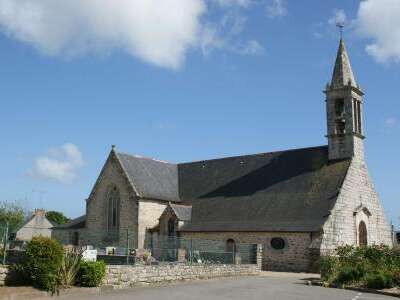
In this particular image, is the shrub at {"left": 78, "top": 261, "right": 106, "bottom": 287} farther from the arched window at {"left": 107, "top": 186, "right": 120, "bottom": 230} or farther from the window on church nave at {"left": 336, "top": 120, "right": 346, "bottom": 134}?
the window on church nave at {"left": 336, "top": 120, "right": 346, "bottom": 134}

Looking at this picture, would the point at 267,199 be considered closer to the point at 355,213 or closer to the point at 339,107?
the point at 355,213

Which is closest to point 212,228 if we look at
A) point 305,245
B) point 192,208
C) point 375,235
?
point 192,208

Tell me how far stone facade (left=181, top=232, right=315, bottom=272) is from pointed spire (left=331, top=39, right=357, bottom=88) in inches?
462

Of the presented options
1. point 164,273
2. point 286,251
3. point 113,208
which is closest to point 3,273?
point 164,273

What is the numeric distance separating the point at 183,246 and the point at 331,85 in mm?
15871

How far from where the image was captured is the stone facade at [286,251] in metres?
28.2

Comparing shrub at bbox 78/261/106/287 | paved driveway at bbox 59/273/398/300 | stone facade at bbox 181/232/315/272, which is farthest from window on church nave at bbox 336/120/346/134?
shrub at bbox 78/261/106/287

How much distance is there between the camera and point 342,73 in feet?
115

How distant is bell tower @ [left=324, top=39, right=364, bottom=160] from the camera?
108 feet

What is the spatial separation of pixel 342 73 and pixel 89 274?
81.7 feet

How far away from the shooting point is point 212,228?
106 ft

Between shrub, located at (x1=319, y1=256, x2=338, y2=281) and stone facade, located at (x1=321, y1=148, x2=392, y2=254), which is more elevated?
stone facade, located at (x1=321, y1=148, x2=392, y2=254)

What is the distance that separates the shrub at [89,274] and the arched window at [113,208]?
20.2 m

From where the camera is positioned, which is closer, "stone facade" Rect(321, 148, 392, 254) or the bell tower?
"stone facade" Rect(321, 148, 392, 254)
